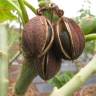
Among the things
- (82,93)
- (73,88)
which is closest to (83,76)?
(73,88)

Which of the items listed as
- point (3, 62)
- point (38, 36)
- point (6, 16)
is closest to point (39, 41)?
point (38, 36)

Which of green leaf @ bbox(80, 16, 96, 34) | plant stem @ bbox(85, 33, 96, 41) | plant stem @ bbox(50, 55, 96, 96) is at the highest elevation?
green leaf @ bbox(80, 16, 96, 34)

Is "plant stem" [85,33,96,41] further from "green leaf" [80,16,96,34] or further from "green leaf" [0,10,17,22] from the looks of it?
"green leaf" [0,10,17,22]

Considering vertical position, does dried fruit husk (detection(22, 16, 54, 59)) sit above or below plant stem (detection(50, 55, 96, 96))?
above

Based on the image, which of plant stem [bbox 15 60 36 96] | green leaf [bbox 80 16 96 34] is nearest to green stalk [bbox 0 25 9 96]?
plant stem [bbox 15 60 36 96]

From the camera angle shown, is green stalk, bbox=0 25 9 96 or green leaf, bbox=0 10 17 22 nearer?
green stalk, bbox=0 25 9 96

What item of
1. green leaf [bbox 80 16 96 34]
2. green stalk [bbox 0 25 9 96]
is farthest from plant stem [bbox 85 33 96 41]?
green stalk [bbox 0 25 9 96]

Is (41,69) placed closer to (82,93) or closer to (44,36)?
(44,36)
